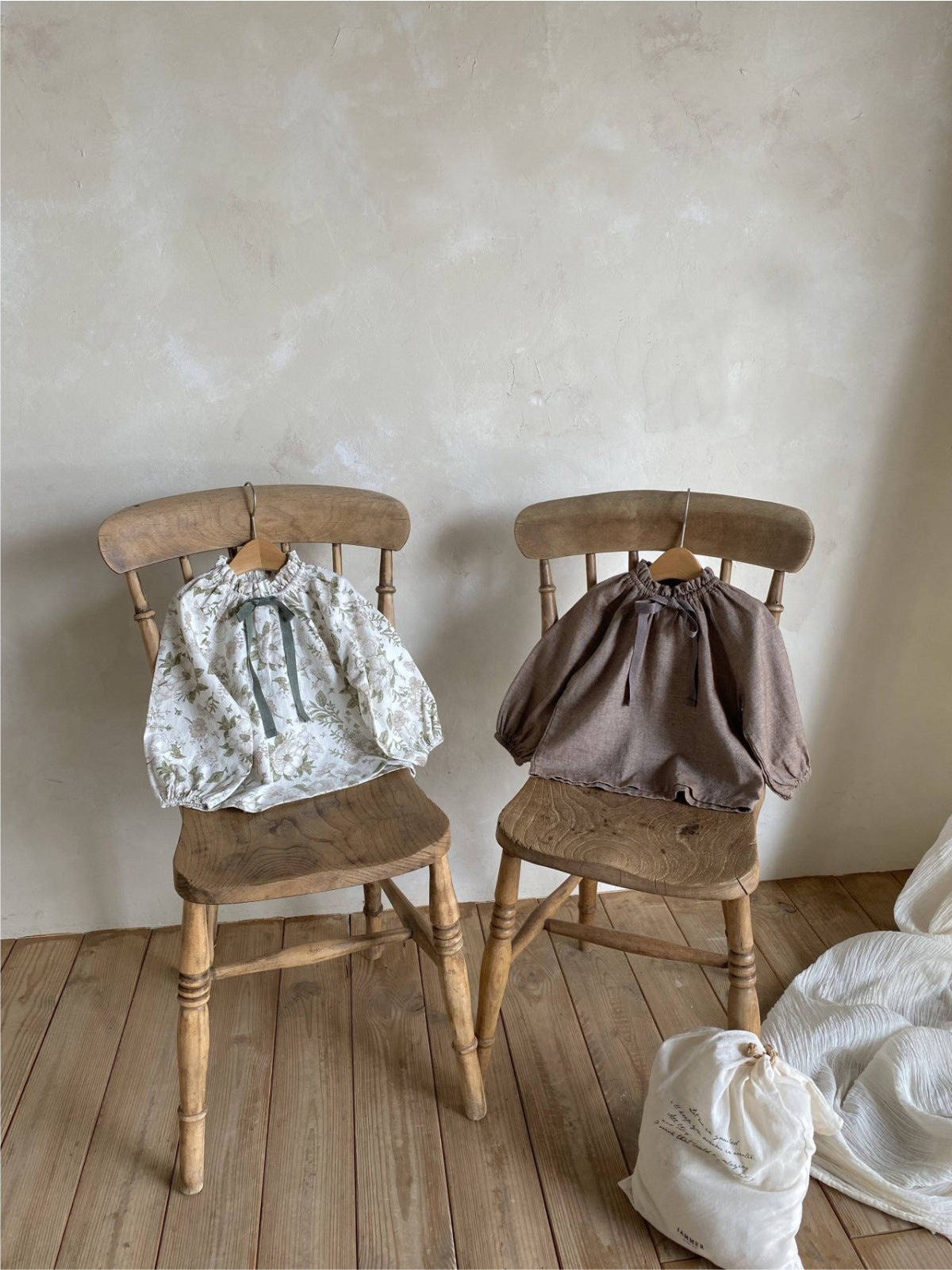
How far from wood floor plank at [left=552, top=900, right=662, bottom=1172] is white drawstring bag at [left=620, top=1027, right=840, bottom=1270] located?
157 mm

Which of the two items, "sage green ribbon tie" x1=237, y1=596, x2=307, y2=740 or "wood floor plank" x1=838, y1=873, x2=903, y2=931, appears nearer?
"sage green ribbon tie" x1=237, y1=596, x2=307, y2=740

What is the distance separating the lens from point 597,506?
5.11 ft

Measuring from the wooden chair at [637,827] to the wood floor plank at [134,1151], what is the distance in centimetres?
52

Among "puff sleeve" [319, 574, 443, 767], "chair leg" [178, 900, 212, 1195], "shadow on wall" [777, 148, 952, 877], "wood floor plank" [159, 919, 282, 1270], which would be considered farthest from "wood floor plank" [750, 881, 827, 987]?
"chair leg" [178, 900, 212, 1195]

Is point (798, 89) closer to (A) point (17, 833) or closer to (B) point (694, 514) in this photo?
(B) point (694, 514)

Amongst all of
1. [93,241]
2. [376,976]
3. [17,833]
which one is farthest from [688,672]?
[17,833]

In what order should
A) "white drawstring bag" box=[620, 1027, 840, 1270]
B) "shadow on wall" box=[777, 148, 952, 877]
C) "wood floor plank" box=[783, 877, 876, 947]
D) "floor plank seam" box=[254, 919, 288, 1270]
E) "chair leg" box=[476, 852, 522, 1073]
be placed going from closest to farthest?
"white drawstring bag" box=[620, 1027, 840, 1270] → "floor plank seam" box=[254, 919, 288, 1270] → "chair leg" box=[476, 852, 522, 1073] → "shadow on wall" box=[777, 148, 952, 877] → "wood floor plank" box=[783, 877, 876, 947]

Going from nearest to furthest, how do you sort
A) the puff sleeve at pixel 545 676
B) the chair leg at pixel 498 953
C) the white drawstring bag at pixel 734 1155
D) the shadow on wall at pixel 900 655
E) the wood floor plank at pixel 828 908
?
the white drawstring bag at pixel 734 1155 < the chair leg at pixel 498 953 < the puff sleeve at pixel 545 676 < the shadow on wall at pixel 900 655 < the wood floor plank at pixel 828 908

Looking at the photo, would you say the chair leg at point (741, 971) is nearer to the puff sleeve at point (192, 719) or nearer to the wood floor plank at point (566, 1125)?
the wood floor plank at point (566, 1125)

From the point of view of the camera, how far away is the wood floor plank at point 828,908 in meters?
1.91

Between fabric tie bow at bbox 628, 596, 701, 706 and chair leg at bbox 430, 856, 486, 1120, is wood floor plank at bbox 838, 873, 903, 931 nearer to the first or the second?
fabric tie bow at bbox 628, 596, 701, 706

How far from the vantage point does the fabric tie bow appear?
1.51 metres

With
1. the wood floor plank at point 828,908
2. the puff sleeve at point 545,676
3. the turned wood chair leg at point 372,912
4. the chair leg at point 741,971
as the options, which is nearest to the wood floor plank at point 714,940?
the wood floor plank at point 828,908

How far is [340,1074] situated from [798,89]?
1.80 metres
